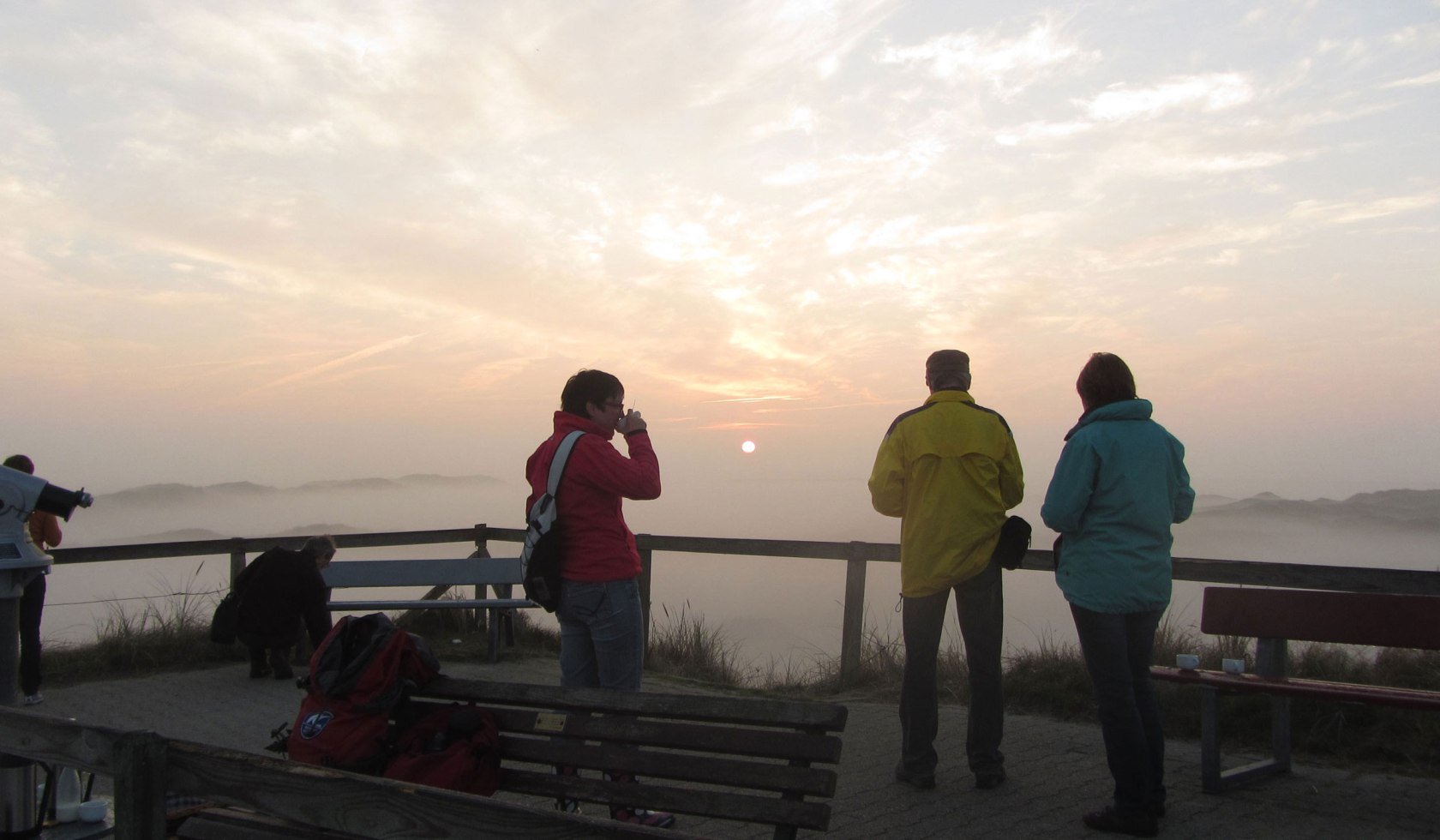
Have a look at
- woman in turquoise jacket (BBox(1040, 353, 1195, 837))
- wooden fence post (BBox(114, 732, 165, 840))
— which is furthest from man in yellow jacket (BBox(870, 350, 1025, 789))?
wooden fence post (BBox(114, 732, 165, 840))

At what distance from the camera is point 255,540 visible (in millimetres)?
9547

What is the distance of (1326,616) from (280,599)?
23.5 feet

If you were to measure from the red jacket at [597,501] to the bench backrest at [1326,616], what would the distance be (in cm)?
311

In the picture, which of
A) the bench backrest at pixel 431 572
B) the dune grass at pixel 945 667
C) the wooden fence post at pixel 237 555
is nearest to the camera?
the dune grass at pixel 945 667

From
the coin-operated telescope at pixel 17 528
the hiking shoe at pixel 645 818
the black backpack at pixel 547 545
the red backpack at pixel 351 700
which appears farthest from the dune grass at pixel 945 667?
the coin-operated telescope at pixel 17 528

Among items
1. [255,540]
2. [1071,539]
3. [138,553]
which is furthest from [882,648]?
[138,553]

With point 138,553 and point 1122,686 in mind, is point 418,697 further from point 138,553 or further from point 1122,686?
point 138,553

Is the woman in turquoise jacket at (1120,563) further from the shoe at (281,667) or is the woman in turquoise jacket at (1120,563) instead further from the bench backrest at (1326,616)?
the shoe at (281,667)

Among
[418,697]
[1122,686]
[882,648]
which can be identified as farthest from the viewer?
[882,648]

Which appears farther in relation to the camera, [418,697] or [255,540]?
[255,540]

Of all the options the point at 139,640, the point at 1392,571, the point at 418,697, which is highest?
the point at 1392,571

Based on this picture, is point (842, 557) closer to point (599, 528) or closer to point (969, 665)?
point (969, 665)

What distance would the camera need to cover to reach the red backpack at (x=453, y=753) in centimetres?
349

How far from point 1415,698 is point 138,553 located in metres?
9.06
